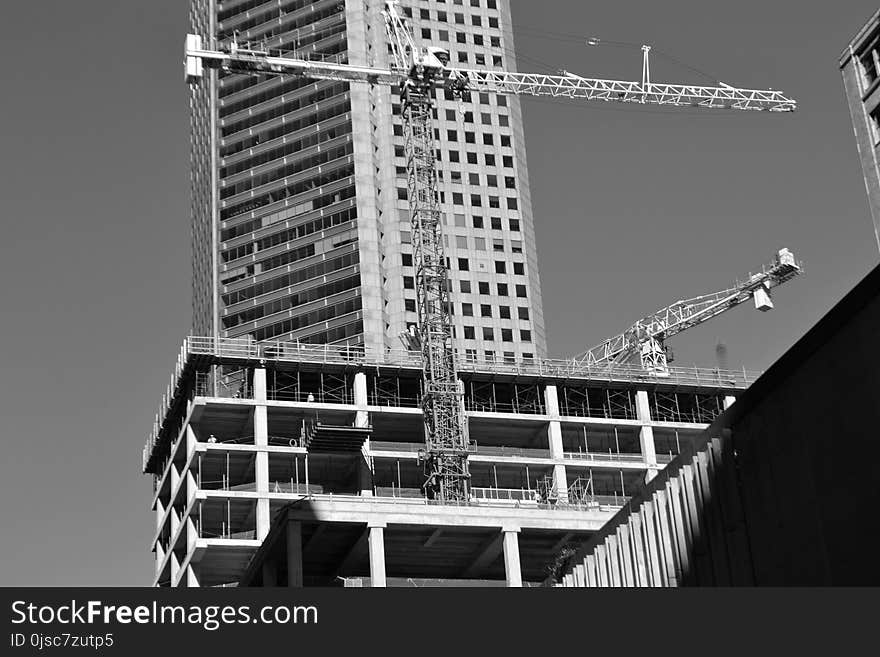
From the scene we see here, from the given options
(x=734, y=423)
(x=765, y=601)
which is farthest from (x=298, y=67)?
(x=765, y=601)

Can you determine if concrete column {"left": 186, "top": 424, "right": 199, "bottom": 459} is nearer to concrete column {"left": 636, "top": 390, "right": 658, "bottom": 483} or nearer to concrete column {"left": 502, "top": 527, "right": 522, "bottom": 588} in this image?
concrete column {"left": 502, "top": 527, "right": 522, "bottom": 588}

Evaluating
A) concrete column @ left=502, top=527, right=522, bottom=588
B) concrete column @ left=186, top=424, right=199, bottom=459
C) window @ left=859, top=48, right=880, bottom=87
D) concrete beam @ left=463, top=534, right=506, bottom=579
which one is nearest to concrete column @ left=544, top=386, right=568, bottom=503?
concrete beam @ left=463, top=534, right=506, bottom=579

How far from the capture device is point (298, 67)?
169625mm

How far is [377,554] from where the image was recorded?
358ft

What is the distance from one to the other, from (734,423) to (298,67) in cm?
12288

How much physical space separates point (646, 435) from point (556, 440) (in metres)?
9.79

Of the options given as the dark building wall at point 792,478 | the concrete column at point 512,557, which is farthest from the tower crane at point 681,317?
the dark building wall at point 792,478

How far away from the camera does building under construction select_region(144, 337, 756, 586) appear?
13938 centimetres

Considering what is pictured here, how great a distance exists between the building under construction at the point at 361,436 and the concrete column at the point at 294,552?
62.8 feet

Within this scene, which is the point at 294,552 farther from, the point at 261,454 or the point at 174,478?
the point at 174,478

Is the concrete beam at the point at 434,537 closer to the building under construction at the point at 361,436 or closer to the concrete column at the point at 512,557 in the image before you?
the concrete column at the point at 512,557

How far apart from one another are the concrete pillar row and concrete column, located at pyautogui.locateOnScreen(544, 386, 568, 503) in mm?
33940

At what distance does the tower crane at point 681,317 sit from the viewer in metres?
187

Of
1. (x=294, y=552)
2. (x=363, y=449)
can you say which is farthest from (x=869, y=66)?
(x=363, y=449)
